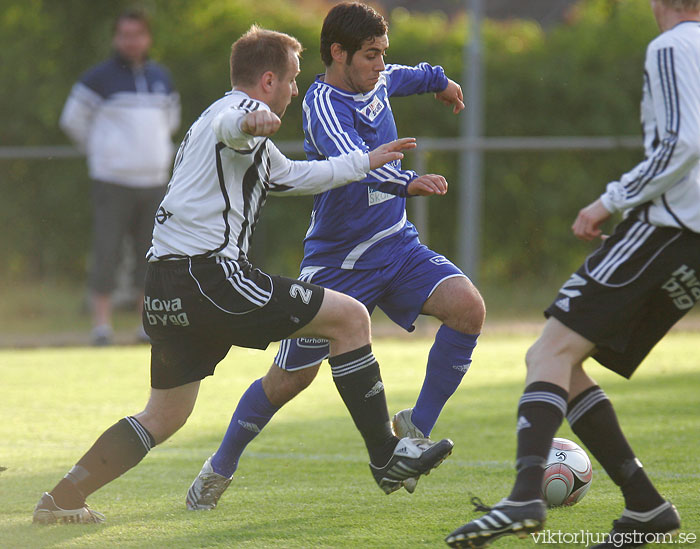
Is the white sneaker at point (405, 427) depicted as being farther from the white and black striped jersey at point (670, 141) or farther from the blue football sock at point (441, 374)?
the white and black striped jersey at point (670, 141)

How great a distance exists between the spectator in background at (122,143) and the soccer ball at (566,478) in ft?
21.5

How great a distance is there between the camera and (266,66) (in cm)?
438

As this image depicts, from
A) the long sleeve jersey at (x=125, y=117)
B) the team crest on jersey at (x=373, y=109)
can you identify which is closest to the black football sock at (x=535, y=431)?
the team crest on jersey at (x=373, y=109)

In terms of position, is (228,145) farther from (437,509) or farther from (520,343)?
(520,343)

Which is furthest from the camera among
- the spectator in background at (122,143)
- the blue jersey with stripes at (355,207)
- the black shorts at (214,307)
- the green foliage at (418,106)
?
the green foliage at (418,106)

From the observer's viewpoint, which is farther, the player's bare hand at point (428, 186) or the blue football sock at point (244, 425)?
the blue football sock at point (244, 425)

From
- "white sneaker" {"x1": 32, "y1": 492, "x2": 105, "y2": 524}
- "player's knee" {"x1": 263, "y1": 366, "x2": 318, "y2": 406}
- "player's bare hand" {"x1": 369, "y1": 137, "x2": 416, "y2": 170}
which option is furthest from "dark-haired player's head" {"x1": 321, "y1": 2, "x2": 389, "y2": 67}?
"white sneaker" {"x1": 32, "y1": 492, "x2": 105, "y2": 524}

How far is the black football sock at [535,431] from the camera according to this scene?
3.57 meters

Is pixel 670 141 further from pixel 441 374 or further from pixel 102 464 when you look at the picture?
pixel 102 464

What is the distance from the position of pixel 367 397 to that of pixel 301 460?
4.39 ft

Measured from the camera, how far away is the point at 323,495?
15.7 ft

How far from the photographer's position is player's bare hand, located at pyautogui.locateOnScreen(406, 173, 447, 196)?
434 cm

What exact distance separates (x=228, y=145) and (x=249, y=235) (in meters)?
0.38

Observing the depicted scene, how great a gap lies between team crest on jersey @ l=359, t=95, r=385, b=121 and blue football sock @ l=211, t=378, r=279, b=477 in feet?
4.09
